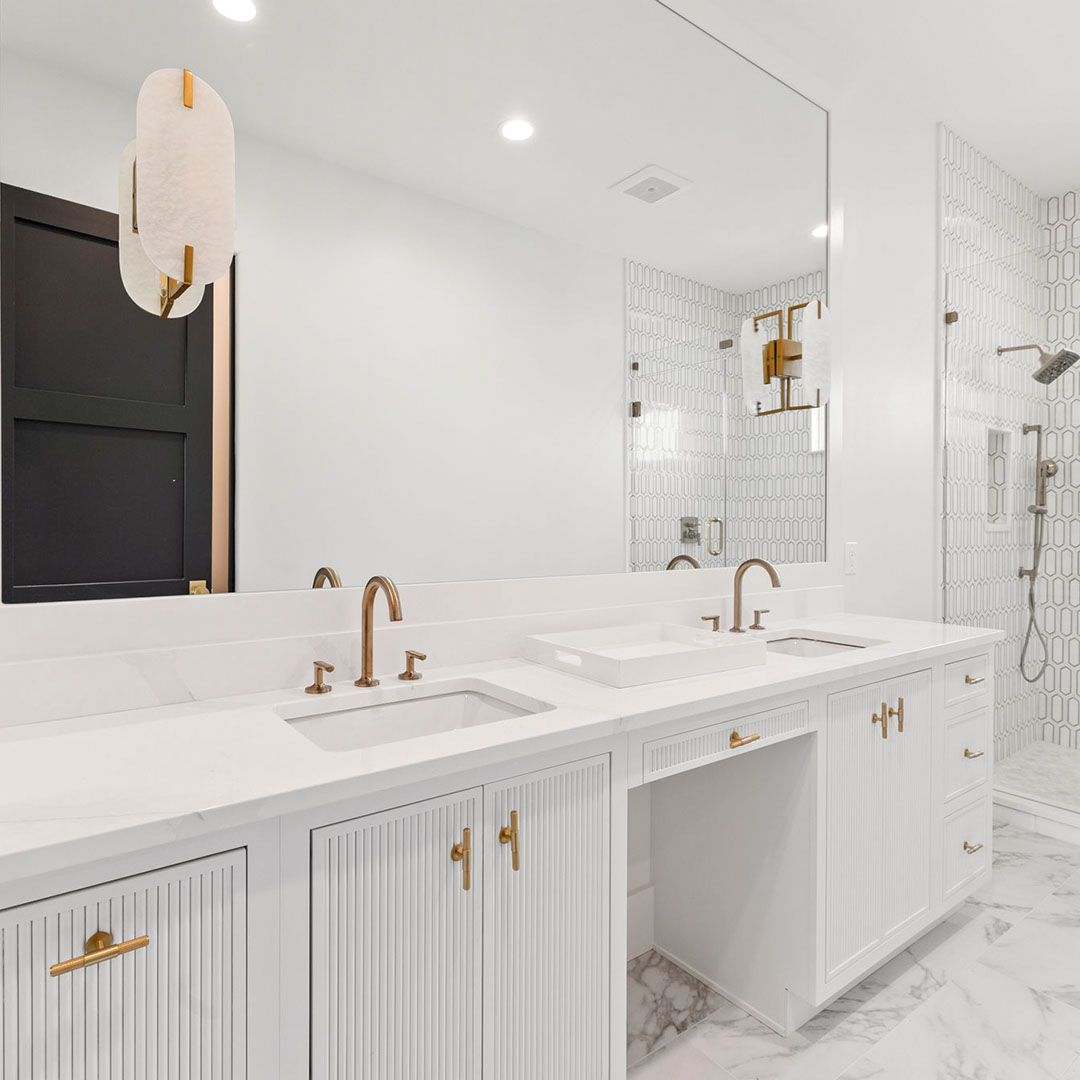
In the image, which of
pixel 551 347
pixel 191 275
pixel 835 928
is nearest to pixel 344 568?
pixel 191 275

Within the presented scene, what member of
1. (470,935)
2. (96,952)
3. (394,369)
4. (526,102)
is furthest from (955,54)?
(96,952)

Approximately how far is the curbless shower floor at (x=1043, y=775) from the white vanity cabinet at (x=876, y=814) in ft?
4.13

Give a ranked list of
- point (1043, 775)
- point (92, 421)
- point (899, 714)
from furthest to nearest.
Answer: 1. point (1043, 775)
2. point (899, 714)
3. point (92, 421)

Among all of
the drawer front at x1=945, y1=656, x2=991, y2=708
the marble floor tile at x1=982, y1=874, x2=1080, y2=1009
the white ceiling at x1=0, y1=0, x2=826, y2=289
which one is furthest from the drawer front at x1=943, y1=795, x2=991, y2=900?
the white ceiling at x1=0, y1=0, x2=826, y2=289

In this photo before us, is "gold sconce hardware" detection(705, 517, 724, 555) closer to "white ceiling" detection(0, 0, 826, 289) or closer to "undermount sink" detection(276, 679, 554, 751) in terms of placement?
"white ceiling" detection(0, 0, 826, 289)

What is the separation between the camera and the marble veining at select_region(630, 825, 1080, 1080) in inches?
60.8

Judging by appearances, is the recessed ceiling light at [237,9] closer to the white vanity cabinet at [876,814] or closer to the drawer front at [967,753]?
the white vanity cabinet at [876,814]

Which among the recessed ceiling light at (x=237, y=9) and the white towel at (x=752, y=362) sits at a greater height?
the recessed ceiling light at (x=237, y=9)

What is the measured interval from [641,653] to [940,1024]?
3.59 ft

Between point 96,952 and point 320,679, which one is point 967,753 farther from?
point 96,952

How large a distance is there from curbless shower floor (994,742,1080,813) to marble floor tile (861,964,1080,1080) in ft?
3.95

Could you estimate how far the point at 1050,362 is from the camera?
306 centimetres

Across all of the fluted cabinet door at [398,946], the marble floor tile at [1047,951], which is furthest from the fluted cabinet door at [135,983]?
the marble floor tile at [1047,951]

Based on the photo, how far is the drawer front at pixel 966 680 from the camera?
1.95 metres
